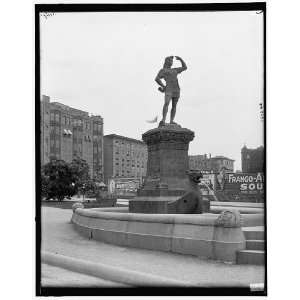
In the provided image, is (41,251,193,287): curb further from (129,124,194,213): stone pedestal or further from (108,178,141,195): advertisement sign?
(108,178,141,195): advertisement sign

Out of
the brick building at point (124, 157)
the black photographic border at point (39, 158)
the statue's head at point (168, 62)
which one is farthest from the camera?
the brick building at point (124, 157)

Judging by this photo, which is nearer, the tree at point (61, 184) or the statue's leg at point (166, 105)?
the statue's leg at point (166, 105)

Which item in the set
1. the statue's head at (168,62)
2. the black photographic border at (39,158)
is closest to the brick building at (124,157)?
the statue's head at (168,62)

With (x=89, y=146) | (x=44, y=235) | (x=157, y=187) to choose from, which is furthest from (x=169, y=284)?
(x=89, y=146)

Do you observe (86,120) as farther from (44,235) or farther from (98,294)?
(98,294)

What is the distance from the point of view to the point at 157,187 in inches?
543

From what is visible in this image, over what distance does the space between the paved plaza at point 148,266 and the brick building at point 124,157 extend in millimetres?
10499

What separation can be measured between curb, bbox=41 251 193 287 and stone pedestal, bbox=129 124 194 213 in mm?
4982

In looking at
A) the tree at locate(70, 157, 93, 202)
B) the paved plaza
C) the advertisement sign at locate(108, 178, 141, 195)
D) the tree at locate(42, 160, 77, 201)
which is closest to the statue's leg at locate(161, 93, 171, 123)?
the paved plaza

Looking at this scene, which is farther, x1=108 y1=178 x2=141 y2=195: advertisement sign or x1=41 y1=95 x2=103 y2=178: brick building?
x1=108 y1=178 x2=141 y2=195: advertisement sign

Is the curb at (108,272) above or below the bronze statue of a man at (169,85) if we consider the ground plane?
below

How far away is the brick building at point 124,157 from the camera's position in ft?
71.4

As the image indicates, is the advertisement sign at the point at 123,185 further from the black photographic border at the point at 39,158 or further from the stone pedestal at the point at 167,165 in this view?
the black photographic border at the point at 39,158

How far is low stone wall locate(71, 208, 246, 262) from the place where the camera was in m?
9.12
